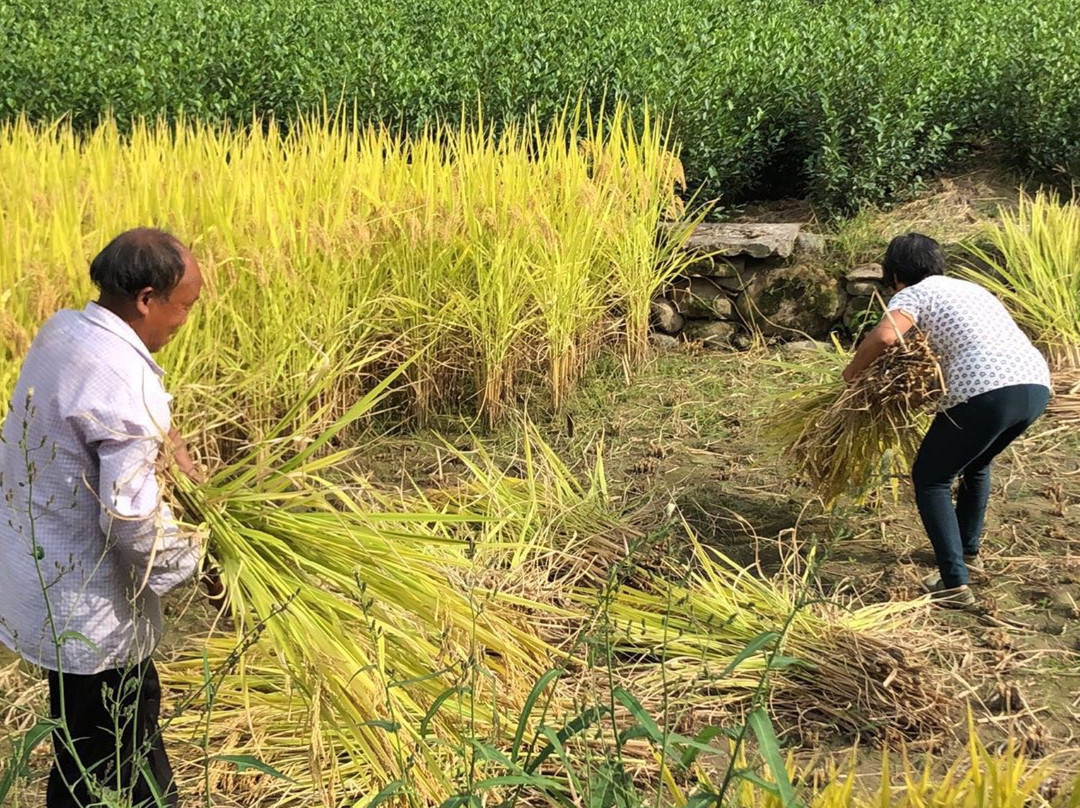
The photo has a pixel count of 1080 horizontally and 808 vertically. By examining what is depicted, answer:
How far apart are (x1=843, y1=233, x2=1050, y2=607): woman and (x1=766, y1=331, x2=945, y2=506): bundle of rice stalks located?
50 millimetres

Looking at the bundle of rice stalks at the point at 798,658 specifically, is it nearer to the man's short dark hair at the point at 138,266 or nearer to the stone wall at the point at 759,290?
the man's short dark hair at the point at 138,266

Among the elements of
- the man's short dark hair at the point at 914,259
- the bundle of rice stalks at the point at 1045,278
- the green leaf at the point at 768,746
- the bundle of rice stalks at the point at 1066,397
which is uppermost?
the man's short dark hair at the point at 914,259

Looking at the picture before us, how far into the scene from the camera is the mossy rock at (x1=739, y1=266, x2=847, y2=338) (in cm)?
546

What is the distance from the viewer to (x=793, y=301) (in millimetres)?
5520

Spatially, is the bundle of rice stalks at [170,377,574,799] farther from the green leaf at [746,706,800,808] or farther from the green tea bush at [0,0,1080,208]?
the green tea bush at [0,0,1080,208]

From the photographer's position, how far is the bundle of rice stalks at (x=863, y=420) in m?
3.21

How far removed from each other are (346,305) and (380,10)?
5.04m

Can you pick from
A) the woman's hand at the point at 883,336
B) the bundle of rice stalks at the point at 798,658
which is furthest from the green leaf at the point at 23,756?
the woman's hand at the point at 883,336

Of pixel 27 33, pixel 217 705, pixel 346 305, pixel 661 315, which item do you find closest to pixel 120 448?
pixel 217 705

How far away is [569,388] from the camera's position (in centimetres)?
471

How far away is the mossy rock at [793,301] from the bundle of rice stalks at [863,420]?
1.75 m

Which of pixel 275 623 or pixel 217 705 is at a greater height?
pixel 275 623

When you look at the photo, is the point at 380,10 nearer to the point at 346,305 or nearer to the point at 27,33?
the point at 27,33

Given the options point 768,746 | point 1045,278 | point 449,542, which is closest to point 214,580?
point 449,542
